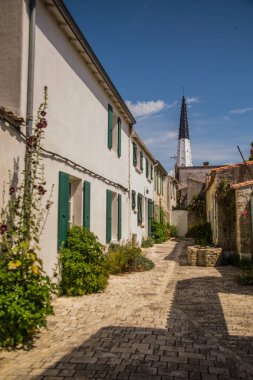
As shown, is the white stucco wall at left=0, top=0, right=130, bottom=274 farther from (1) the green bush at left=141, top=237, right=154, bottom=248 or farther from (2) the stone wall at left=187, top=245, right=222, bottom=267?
(1) the green bush at left=141, top=237, right=154, bottom=248

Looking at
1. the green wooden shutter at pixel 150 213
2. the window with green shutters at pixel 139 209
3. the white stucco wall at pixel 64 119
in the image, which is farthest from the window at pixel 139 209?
the white stucco wall at pixel 64 119

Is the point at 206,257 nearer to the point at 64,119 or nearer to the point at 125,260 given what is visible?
the point at 125,260

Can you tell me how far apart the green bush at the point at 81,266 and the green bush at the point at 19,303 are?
85.5 inches

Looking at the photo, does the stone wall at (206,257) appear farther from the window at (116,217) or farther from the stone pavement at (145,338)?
the stone pavement at (145,338)

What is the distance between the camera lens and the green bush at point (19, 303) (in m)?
4.00

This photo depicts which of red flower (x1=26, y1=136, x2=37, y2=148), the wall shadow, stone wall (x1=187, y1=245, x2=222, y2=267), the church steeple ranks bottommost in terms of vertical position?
the wall shadow

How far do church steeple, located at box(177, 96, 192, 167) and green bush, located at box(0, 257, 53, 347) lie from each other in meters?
52.8

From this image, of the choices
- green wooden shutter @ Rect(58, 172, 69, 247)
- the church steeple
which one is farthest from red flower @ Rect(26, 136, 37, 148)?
the church steeple

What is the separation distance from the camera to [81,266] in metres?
6.68

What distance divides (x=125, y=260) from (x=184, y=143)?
1910 inches

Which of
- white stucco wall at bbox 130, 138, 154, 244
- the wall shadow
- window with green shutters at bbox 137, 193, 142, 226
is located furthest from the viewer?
window with green shutters at bbox 137, 193, 142, 226

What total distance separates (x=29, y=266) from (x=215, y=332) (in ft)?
9.08

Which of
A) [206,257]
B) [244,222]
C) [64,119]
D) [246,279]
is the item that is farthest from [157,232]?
[64,119]

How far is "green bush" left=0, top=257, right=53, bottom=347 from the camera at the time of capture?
4004 millimetres
